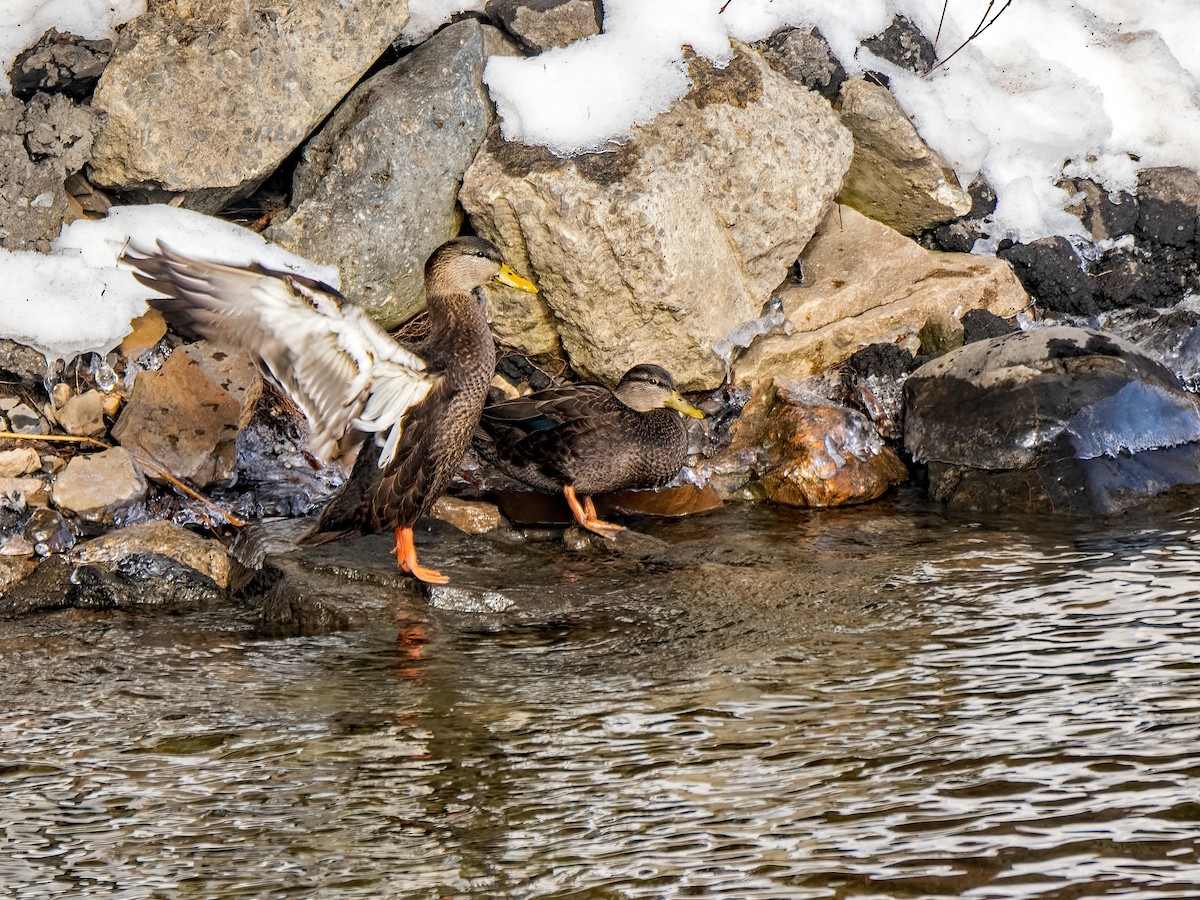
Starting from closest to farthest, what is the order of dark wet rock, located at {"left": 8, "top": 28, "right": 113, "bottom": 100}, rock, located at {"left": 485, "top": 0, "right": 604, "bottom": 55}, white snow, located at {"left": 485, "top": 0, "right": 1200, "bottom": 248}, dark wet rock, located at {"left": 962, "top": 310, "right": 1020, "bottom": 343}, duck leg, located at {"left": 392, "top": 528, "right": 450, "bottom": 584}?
1. duck leg, located at {"left": 392, "top": 528, "right": 450, "bottom": 584}
2. dark wet rock, located at {"left": 8, "top": 28, "right": 113, "bottom": 100}
3. white snow, located at {"left": 485, "top": 0, "right": 1200, "bottom": 248}
4. rock, located at {"left": 485, "top": 0, "right": 604, "bottom": 55}
5. dark wet rock, located at {"left": 962, "top": 310, "right": 1020, "bottom": 343}

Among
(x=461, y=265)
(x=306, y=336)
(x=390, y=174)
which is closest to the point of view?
(x=306, y=336)

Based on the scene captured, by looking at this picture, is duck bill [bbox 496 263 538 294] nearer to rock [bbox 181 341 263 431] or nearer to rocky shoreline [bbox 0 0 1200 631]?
rocky shoreline [bbox 0 0 1200 631]

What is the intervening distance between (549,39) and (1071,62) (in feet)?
12.3

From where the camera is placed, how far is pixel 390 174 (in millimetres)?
6816

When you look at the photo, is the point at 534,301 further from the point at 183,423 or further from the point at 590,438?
the point at 183,423

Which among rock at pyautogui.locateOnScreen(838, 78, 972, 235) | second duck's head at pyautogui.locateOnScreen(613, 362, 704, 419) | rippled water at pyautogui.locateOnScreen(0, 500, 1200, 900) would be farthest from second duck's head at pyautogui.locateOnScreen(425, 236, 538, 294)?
rock at pyautogui.locateOnScreen(838, 78, 972, 235)

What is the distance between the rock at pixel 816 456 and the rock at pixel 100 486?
3023 mm

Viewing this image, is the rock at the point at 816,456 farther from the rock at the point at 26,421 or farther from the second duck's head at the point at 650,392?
the rock at the point at 26,421

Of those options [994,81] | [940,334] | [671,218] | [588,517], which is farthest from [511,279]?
[994,81]

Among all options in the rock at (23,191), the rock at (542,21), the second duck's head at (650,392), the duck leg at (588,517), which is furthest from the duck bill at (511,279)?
the rock at (23,191)

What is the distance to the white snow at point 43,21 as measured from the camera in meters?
6.38

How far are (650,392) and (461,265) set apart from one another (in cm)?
122

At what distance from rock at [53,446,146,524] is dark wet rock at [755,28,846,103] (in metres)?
4.27

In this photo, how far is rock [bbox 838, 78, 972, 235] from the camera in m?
7.74
